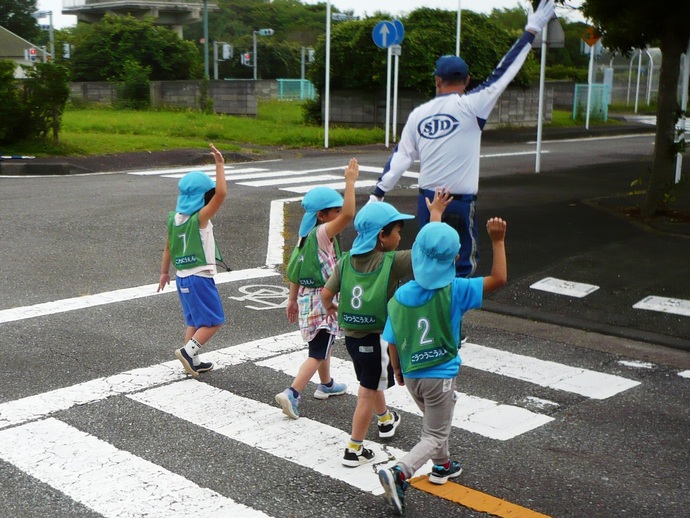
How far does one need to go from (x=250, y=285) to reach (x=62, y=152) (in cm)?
1260

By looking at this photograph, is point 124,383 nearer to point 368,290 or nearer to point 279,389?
point 279,389

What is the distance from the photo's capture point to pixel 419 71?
28812mm

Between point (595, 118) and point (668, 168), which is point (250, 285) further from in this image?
point (595, 118)

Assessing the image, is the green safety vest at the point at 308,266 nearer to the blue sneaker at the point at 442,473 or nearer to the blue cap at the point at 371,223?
the blue cap at the point at 371,223

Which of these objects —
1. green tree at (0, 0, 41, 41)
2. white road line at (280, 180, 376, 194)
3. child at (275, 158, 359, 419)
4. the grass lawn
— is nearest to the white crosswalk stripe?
white road line at (280, 180, 376, 194)

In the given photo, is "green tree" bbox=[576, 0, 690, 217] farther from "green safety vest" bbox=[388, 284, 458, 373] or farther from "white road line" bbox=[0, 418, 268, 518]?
"white road line" bbox=[0, 418, 268, 518]

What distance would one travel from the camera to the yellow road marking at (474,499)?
4.44 metres

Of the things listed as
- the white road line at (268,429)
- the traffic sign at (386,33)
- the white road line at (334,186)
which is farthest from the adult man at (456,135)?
the traffic sign at (386,33)

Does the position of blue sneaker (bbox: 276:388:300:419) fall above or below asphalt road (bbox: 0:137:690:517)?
above

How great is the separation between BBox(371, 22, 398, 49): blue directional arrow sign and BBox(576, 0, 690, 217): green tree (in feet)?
34.6

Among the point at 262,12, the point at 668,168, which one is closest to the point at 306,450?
the point at 668,168

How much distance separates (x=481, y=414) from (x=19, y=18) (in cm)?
8235

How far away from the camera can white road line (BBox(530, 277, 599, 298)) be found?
8.88m

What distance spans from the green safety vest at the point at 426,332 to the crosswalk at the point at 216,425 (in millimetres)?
738
